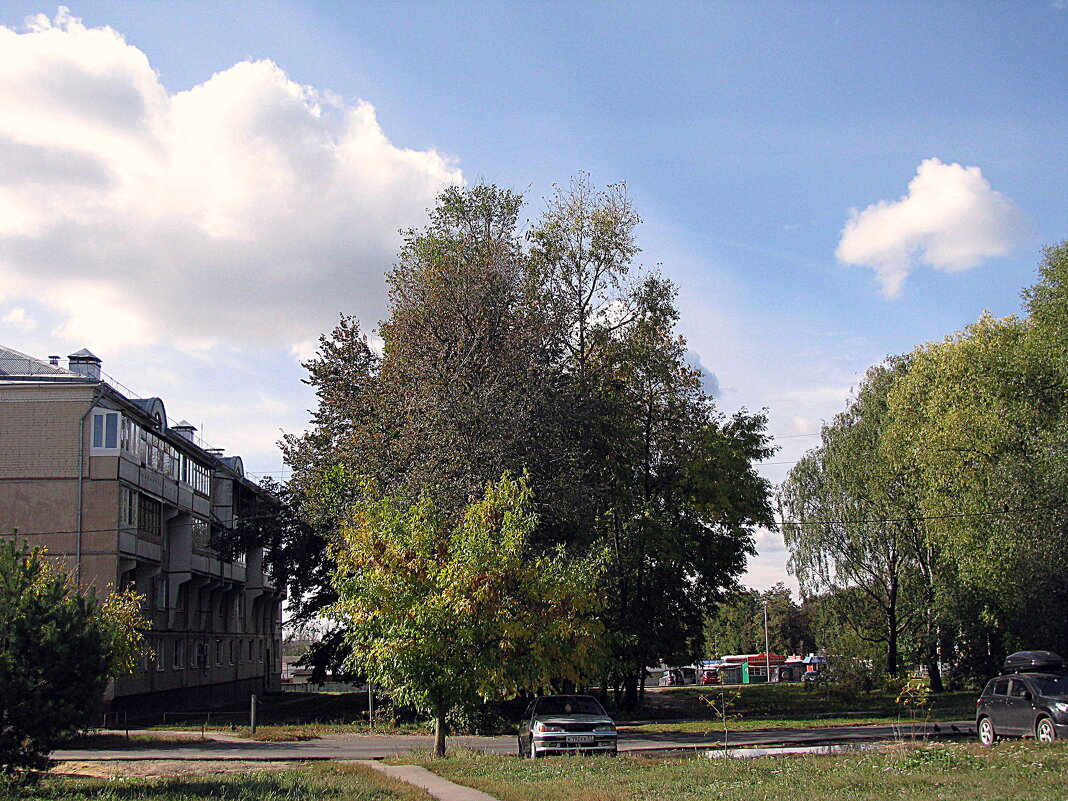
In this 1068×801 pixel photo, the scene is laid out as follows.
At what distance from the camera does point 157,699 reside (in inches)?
1715

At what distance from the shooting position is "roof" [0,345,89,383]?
37.9 meters

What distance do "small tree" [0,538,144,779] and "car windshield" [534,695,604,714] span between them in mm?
10099

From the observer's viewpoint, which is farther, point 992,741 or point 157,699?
point 157,699

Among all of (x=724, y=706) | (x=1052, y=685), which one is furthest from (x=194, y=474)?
(x=1052, y=685)

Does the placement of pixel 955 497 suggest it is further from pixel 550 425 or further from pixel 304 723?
pixel 304 723

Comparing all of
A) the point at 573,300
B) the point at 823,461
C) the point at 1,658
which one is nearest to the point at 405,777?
the point at 1,658

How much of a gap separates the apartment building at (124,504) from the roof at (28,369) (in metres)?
0.06

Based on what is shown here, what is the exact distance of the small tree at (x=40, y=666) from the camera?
1485 centimetres

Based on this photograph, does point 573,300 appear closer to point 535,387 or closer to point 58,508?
point 535,387

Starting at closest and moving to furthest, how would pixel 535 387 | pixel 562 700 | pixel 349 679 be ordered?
pixel 562 700
pixel 535 387
pixel 349 679

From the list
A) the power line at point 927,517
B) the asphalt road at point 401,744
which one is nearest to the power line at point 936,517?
the power line at point 927,517

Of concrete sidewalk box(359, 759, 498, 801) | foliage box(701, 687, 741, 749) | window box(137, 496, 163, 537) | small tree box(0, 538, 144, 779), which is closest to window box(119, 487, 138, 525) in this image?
window box(137, 496, 163, 537)

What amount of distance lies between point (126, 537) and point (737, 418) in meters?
25.7

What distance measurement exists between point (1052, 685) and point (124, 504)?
32832 mm
